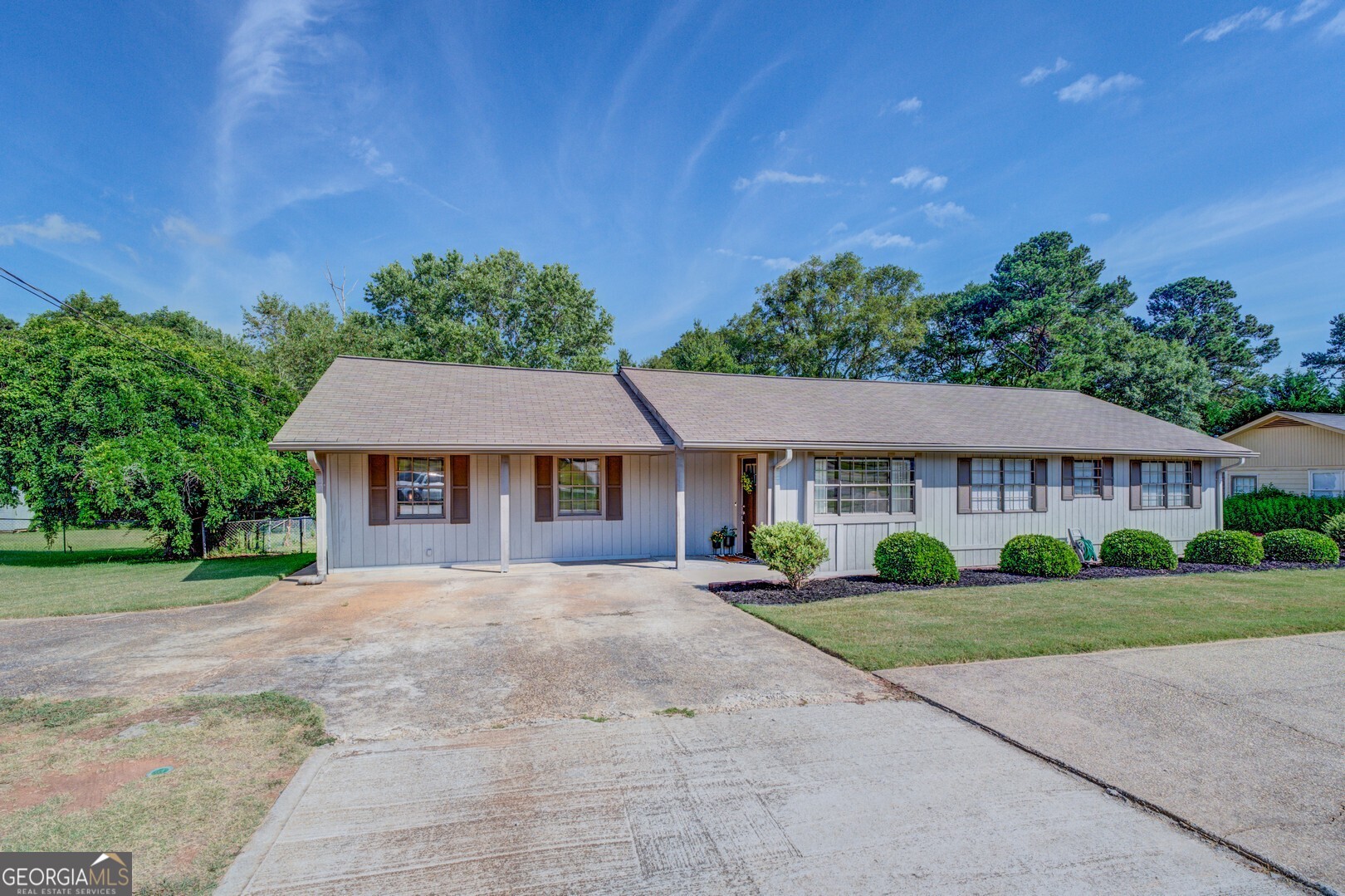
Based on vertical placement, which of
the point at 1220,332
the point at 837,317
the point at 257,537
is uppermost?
the point at 1220,332

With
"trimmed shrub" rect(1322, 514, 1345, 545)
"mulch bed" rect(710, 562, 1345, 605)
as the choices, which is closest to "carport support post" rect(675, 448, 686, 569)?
"mulch bed" rect(710, 562, 1345, 605)

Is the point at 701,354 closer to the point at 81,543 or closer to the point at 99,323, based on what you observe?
the point at 99,323

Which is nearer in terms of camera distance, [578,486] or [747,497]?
[578,486]

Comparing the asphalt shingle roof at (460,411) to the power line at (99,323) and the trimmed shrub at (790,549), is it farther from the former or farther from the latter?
the power line at (99,323)

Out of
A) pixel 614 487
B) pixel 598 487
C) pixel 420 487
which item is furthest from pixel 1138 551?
pixel 420 487

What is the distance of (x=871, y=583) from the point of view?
385 inches

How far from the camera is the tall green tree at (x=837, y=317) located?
1151 inches

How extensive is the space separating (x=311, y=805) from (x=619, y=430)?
865 centimetres

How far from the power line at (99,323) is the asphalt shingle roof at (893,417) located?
986cm

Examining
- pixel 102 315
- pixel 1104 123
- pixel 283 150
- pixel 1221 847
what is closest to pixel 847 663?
pixel 1221 847

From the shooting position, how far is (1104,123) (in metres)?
12.9

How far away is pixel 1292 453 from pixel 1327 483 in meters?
1.39

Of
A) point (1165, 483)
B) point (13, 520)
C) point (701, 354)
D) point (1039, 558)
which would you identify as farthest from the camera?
point (701, 354)

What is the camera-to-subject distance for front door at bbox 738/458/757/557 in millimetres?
12445
